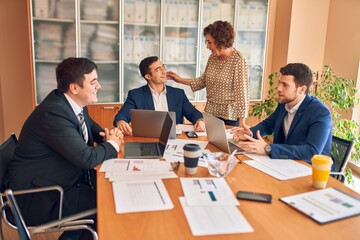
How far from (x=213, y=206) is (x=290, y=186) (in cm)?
43

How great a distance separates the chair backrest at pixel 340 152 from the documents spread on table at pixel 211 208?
89 cm

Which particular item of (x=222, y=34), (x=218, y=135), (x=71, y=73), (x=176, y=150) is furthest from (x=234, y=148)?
(x=222, y=34)

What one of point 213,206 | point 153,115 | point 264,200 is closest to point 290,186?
point 264,200

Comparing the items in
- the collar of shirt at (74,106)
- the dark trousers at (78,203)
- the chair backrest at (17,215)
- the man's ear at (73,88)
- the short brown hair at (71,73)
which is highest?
the short brown hair at (71,73)

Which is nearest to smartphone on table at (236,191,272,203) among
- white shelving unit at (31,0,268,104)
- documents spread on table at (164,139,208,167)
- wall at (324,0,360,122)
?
documents spread on table at (164,139,208,167)

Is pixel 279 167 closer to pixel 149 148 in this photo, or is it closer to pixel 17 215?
pixel 149 148

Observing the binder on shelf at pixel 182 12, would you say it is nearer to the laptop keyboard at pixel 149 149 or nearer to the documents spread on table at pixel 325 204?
the laptop keyboard at pixel 149 149

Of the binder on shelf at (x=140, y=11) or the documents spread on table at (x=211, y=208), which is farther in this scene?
the binder on shelf at (x=140, y=11)

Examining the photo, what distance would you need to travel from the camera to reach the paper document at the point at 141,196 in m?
1.34

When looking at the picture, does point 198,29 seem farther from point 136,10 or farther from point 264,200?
point 264,200

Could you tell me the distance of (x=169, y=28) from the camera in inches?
161

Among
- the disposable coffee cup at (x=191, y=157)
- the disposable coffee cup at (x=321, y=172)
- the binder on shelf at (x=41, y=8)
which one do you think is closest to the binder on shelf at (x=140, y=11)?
the binder on shelf at (x=41, y=8)

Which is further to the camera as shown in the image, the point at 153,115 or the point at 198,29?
the point at 198,29

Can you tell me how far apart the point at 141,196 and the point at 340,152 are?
4.47ft
